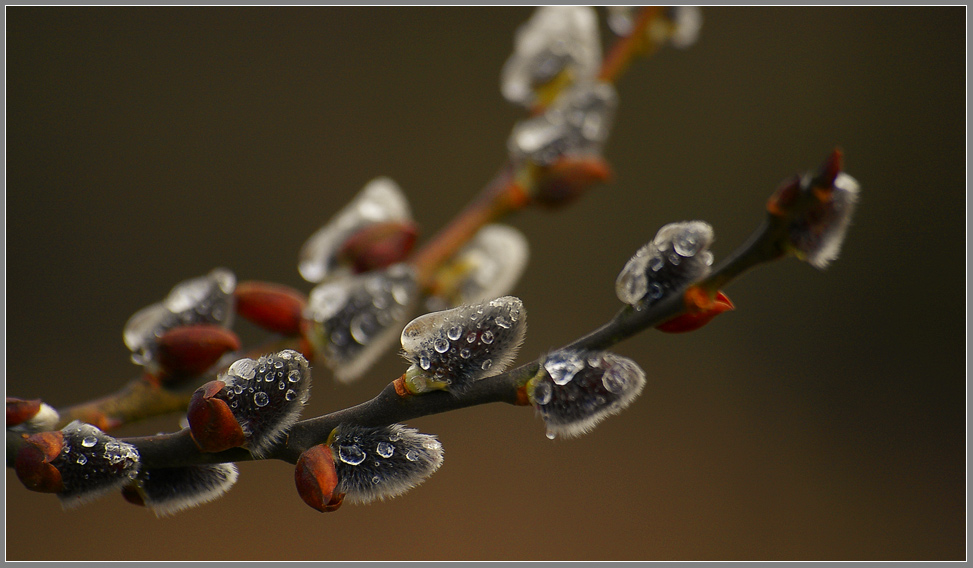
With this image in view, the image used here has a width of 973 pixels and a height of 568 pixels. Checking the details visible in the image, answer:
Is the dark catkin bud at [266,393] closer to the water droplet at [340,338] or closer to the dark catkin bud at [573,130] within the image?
the water droplet at [340,338]

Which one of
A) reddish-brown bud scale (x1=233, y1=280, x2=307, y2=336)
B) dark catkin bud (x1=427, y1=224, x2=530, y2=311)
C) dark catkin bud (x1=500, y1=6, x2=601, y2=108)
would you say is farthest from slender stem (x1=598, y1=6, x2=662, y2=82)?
reddish-brown bud scale (x1=233, y1=280, x2=307, y2=336)

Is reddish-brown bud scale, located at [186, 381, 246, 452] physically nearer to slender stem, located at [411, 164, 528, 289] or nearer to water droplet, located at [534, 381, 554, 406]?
water droplet, located at [534, 381, 554, 406]

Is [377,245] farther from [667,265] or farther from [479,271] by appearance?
[667,265]

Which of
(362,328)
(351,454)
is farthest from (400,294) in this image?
(351,454)

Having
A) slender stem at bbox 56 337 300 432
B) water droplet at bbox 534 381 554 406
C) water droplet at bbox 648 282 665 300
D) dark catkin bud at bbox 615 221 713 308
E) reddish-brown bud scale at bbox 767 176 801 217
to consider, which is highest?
reddish-brown bud scale at bbox 767 176 801 217

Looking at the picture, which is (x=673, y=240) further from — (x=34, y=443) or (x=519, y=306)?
(x=34, y=443)

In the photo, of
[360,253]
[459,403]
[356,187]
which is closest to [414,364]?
[459,403]
